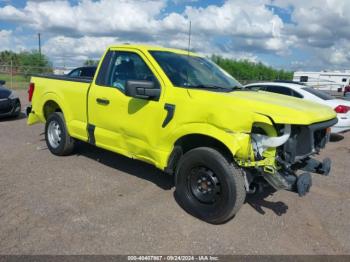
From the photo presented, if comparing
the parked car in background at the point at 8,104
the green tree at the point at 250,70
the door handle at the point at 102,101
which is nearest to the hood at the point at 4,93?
the parked car in background at the point at 8,104

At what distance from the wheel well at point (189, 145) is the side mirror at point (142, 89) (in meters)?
0.66

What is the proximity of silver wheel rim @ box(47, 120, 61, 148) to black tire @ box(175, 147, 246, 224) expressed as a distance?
3.05 m

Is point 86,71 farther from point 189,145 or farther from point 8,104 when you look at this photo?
point 189,145

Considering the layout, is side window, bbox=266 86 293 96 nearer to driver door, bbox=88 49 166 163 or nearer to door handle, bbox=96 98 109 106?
driver door, bbox=88 49 166 163

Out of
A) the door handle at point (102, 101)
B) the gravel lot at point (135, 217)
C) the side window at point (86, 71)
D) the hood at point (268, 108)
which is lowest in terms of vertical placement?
the gravel lot at point (135, 217)

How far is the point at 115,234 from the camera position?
3.75 meters

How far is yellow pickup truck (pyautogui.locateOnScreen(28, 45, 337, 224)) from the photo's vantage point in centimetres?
372

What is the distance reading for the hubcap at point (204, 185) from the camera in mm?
4016

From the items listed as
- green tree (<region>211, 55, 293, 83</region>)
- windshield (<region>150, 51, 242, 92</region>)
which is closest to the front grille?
windshield (<region>150, 51, 242, 92</region>)

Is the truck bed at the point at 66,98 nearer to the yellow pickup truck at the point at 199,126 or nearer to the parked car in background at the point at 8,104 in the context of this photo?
the yellow pickup truck at the point at 199,126

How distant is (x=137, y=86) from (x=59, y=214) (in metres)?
1.78

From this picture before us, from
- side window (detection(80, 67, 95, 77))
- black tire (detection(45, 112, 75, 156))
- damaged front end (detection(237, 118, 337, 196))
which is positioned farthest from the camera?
side window (detection(80, 67, 95, 77))

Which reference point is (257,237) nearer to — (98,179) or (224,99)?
(224,99)

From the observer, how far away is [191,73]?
481 centimetres
